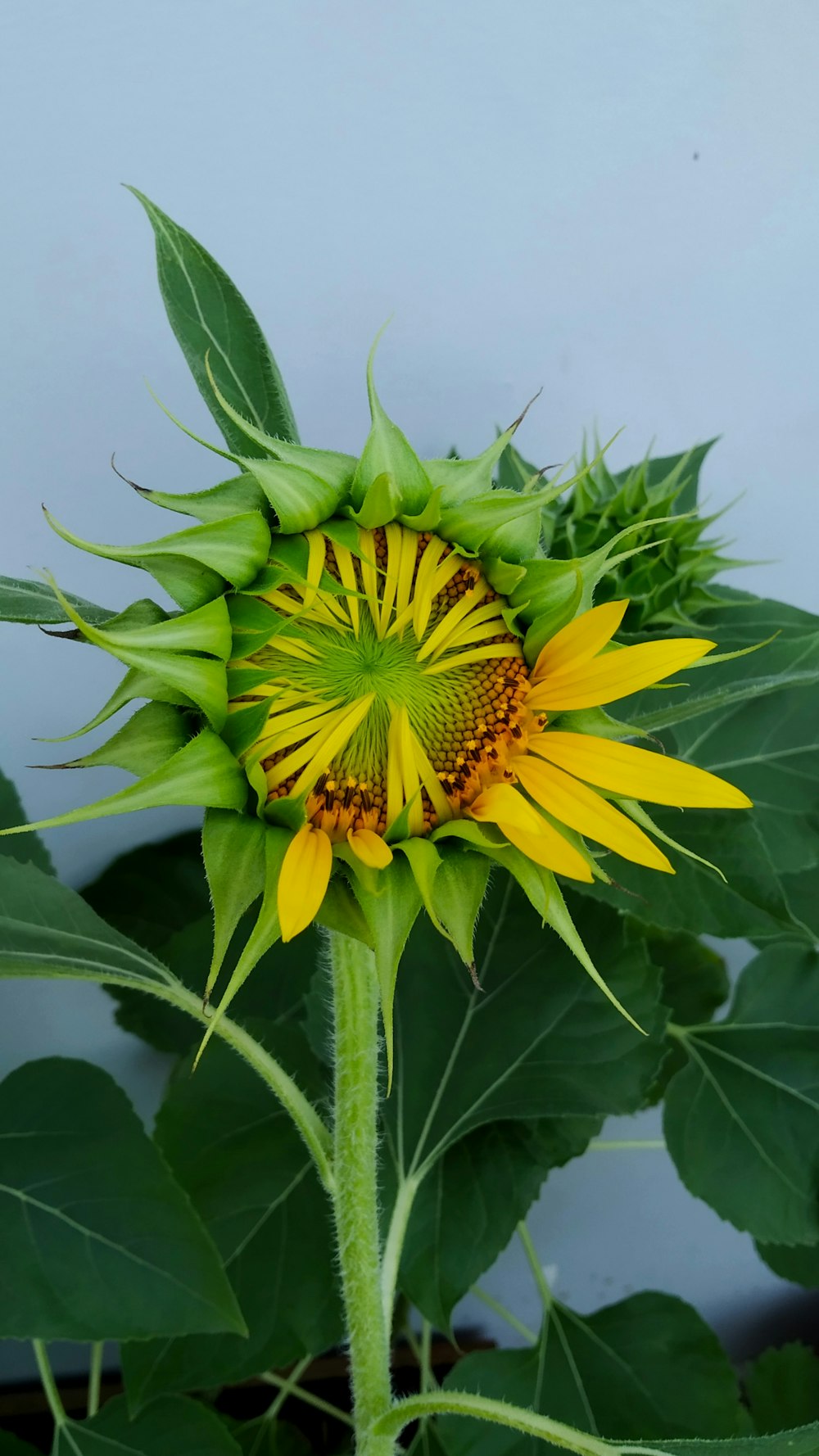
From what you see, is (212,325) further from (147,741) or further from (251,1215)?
(251,1215)

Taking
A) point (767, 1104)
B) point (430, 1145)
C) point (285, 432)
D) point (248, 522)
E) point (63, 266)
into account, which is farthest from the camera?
point (767, 1104)

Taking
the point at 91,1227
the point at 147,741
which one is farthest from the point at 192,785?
the point at 91,1227

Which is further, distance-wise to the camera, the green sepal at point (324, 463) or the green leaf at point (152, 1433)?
the green leaf at point (152, 1433)

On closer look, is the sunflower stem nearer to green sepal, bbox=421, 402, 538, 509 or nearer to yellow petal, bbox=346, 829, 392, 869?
yellow petal, bbox=346, 829, 392, 869

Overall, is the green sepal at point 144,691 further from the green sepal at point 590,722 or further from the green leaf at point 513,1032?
the green leaf at point 513,1032

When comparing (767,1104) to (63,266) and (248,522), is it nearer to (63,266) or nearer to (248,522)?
(248,522)

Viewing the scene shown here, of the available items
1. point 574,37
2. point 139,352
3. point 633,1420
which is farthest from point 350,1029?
point 574,37

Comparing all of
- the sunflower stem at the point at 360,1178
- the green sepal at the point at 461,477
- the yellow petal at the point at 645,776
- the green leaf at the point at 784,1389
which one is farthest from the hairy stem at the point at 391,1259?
the green leaf at the point at 784,1389
